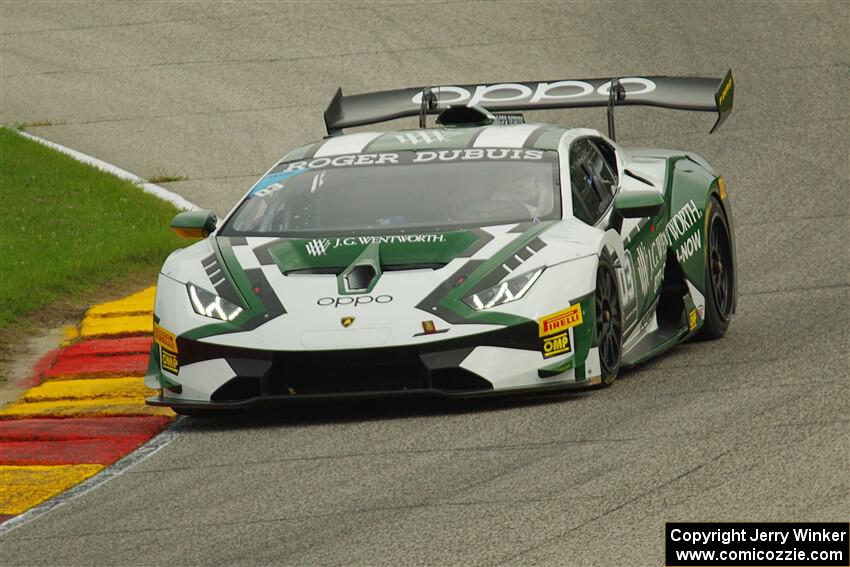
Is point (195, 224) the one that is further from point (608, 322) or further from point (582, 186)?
point (608, 322)

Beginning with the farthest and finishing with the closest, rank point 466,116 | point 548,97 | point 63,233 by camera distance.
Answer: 1. point 63,233
2. point 548,97
3. point 466,116

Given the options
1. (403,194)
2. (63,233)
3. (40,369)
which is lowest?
(63,233)

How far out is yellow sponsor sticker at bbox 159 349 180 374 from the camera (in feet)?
27.2

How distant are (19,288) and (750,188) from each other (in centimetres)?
612

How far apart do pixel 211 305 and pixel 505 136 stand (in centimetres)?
215

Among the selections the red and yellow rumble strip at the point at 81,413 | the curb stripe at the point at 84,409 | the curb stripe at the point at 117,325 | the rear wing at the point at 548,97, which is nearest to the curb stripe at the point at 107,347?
the red and yellow rumble strip at the point at 81,413

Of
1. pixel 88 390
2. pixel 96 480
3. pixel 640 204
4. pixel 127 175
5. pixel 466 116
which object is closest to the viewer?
pixel 96 480

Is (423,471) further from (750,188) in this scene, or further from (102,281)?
(750,188)

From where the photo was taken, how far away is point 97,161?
1645cm

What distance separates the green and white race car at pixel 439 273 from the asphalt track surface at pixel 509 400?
0.22 m

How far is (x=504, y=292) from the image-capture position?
8.04 metres

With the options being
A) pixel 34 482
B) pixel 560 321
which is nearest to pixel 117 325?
pixel 34 482
